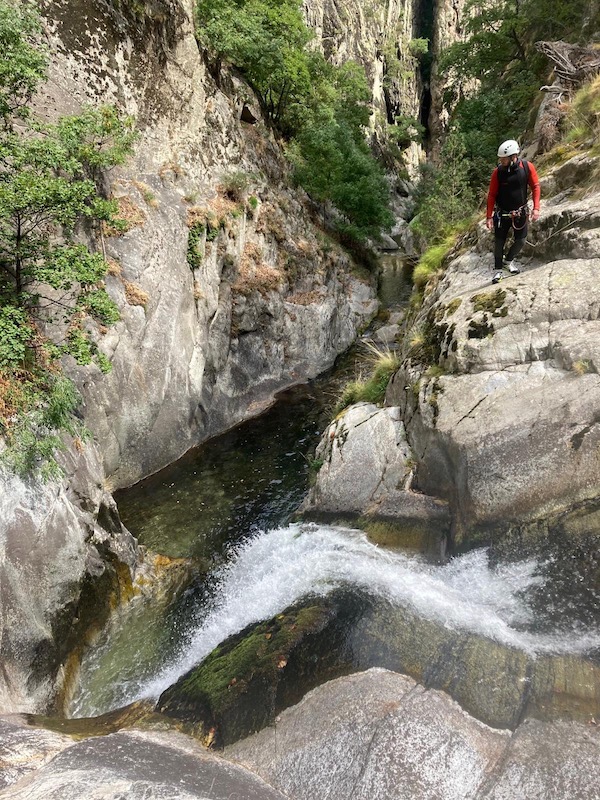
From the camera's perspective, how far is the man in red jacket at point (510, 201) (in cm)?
841

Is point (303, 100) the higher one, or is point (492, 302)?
point (303, 100)

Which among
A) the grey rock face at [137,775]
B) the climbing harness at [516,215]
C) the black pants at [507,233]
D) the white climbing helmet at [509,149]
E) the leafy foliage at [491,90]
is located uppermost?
the leafy foliage at [491,90]

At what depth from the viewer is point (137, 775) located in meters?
4.39

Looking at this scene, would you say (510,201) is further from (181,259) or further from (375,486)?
(181,259)

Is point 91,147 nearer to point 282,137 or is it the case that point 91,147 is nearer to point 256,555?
point 256,555

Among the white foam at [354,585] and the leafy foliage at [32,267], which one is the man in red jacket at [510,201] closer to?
the white foam at [354,585]

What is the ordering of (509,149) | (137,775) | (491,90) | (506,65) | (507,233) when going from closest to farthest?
(137,775) < (509,149) < (507,233) < (491,90) < (506,65)

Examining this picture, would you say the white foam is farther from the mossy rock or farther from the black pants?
the black pants

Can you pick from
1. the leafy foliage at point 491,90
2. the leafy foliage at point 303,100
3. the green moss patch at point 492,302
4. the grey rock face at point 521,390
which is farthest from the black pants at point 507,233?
the leafy foliage at point 303,100

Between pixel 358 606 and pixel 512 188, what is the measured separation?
8.06 metres

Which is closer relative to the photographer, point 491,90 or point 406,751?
point 406,751

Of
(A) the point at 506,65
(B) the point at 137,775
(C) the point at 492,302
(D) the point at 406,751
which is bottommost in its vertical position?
(D) the point at 406,751

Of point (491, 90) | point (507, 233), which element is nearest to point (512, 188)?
point (507, 233)

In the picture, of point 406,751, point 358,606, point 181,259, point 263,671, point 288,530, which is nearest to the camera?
Result: point 406,751
